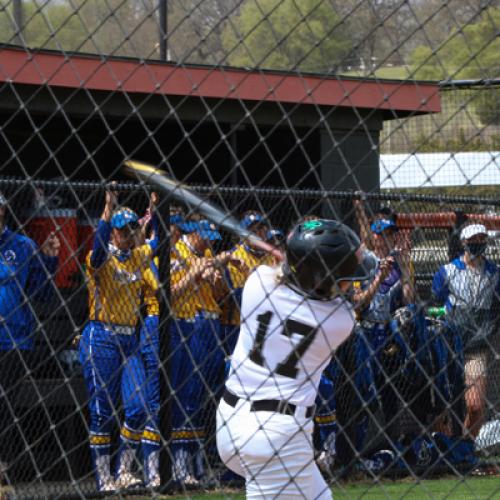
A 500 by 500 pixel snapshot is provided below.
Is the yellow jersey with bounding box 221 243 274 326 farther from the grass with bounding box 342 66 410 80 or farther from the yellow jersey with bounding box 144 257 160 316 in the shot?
the grass with bounding box 342 66 410 80

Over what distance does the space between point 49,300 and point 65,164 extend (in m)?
2.61

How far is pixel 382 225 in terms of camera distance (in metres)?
5.97

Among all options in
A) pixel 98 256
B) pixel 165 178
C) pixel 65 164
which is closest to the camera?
pixel 165 178

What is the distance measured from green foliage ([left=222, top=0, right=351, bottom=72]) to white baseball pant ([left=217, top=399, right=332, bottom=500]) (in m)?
1.44

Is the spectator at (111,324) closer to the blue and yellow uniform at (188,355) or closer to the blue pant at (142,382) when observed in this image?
the blue pant at (142,382)

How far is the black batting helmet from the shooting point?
3680mm

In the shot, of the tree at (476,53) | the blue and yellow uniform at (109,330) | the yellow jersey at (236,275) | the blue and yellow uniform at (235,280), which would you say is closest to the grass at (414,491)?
the blue and yellow uniform at (109,330)

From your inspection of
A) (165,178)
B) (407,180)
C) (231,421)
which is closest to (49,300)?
(165,178)

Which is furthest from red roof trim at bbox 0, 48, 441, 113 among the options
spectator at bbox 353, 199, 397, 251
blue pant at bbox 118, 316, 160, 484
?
blue pant at bbox 118, 316, 160, 484

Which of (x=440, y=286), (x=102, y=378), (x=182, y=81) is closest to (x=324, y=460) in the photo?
(x=440, y=286)

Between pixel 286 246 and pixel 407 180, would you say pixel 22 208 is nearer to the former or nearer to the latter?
pixel 286 246

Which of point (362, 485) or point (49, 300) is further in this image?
point (362, 485)

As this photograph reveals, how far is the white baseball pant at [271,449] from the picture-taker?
3770 millimetres

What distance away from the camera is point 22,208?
600cm
